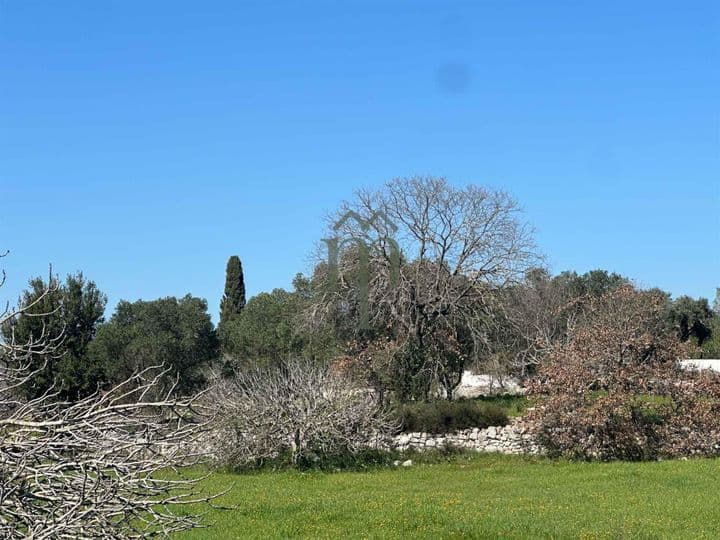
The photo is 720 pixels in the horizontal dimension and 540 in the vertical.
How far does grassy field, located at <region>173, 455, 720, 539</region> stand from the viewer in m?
12.0

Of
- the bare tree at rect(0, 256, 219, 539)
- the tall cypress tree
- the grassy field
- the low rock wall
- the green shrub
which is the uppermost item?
the tall cypress tree

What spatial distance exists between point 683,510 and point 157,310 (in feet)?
95.6

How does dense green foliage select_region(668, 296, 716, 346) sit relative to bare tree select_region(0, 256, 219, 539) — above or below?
above

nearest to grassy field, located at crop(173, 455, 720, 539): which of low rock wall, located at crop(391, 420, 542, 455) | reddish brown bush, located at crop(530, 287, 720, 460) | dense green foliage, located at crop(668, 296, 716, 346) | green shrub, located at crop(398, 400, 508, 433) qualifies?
reddish brown bush, located at crop(530, 287, 720, 460)

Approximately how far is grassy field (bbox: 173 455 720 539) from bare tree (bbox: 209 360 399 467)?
1.02 metres

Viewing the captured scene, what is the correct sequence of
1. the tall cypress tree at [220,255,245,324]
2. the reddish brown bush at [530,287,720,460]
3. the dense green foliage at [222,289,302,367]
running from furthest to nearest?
the tall cypress tree at [220,255,245,324], the dense green foliage at [222,289,302,367], the reddish brown bush at [530,287,720,460]

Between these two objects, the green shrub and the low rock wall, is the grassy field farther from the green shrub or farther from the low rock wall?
the green shrub

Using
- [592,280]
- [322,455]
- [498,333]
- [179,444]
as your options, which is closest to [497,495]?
[322,455]

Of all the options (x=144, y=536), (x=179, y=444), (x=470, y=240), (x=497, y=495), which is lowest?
(x=497, y=495)

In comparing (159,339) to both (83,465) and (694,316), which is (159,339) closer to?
(83,465)

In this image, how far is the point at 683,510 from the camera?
13.4 metres

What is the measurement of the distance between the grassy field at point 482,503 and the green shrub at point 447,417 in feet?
12.1

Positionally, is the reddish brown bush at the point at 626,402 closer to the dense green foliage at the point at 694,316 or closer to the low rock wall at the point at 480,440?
the low rock wall at the point at 480,440

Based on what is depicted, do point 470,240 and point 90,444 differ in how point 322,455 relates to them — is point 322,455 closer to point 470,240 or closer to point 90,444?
point 470,240
